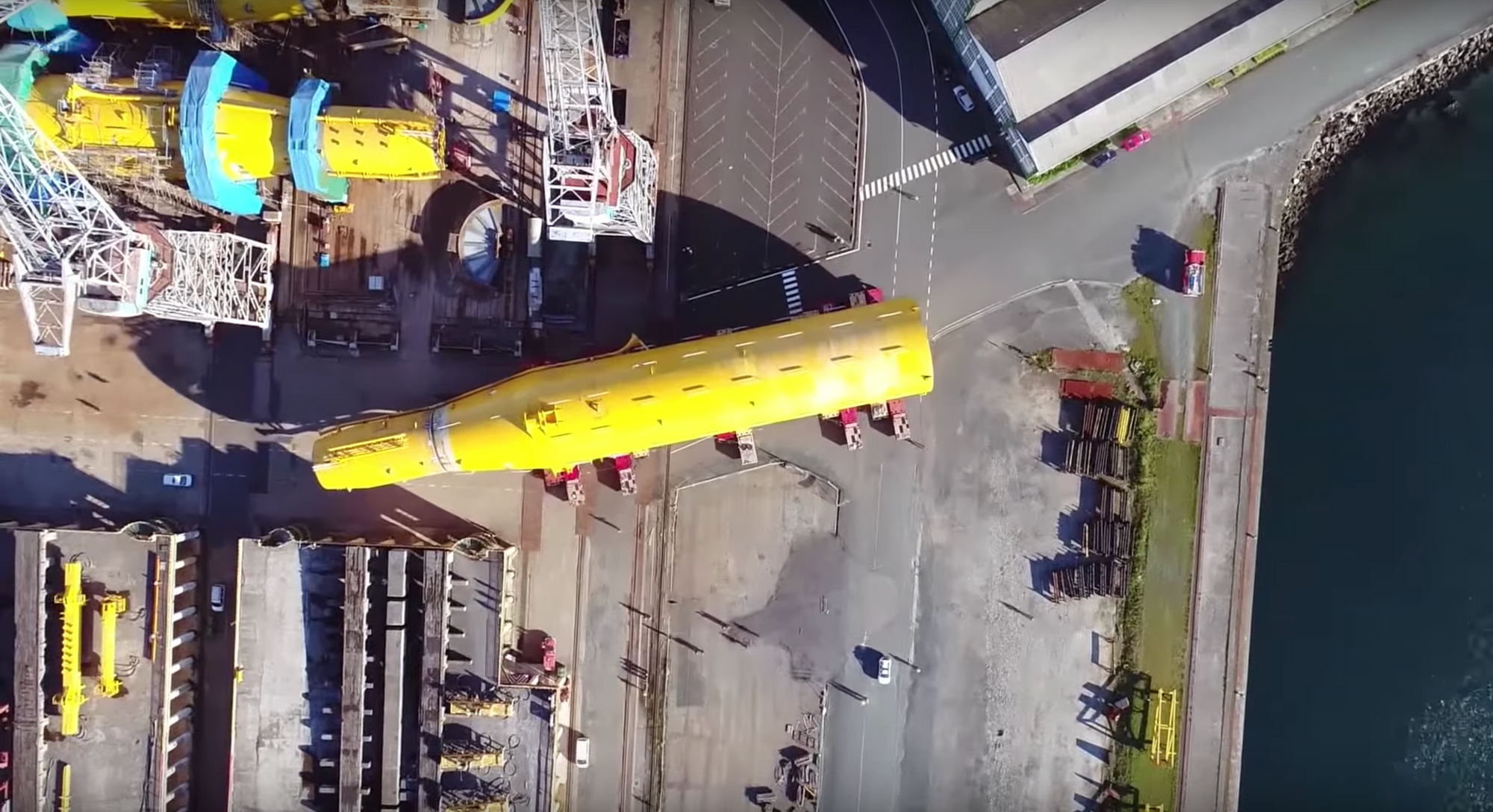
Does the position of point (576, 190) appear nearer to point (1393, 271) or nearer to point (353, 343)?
point (353, 343)

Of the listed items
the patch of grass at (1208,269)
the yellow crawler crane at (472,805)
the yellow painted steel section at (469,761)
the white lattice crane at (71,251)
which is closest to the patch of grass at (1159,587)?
the patch of grass at (1208,269)

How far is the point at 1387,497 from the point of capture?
43.6 meters

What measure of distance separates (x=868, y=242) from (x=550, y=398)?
18.0 m

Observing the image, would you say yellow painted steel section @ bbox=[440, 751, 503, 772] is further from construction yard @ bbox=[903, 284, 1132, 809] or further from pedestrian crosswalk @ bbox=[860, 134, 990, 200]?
pedestrian crosswalk @ bbox=[860, 134, 990, 200]

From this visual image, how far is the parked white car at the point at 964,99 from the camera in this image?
41.3 metres

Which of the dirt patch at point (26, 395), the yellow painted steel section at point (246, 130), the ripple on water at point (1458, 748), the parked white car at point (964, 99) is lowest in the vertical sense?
the ripple on water at point (1458, 748)

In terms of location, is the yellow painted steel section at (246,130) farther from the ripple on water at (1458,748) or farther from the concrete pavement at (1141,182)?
the ripple on water at (1458,748)

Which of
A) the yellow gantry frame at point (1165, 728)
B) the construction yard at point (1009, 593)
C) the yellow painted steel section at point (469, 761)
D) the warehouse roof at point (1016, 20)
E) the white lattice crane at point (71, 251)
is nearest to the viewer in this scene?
the white lattice crane at point (71, 251)

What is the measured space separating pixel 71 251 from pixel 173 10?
13100mm

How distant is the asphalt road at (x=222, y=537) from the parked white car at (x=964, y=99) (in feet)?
123

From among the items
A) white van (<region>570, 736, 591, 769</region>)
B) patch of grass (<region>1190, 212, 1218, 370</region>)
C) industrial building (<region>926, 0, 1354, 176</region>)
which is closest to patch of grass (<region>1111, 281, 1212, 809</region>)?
patch of grass (<region>1190, 212, 1218, 370</region>)

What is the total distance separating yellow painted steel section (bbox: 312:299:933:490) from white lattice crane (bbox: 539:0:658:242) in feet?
21.2

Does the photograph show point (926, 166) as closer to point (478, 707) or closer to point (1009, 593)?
point (1009, 593)

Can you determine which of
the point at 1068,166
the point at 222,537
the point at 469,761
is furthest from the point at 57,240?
the point at 1068,166
